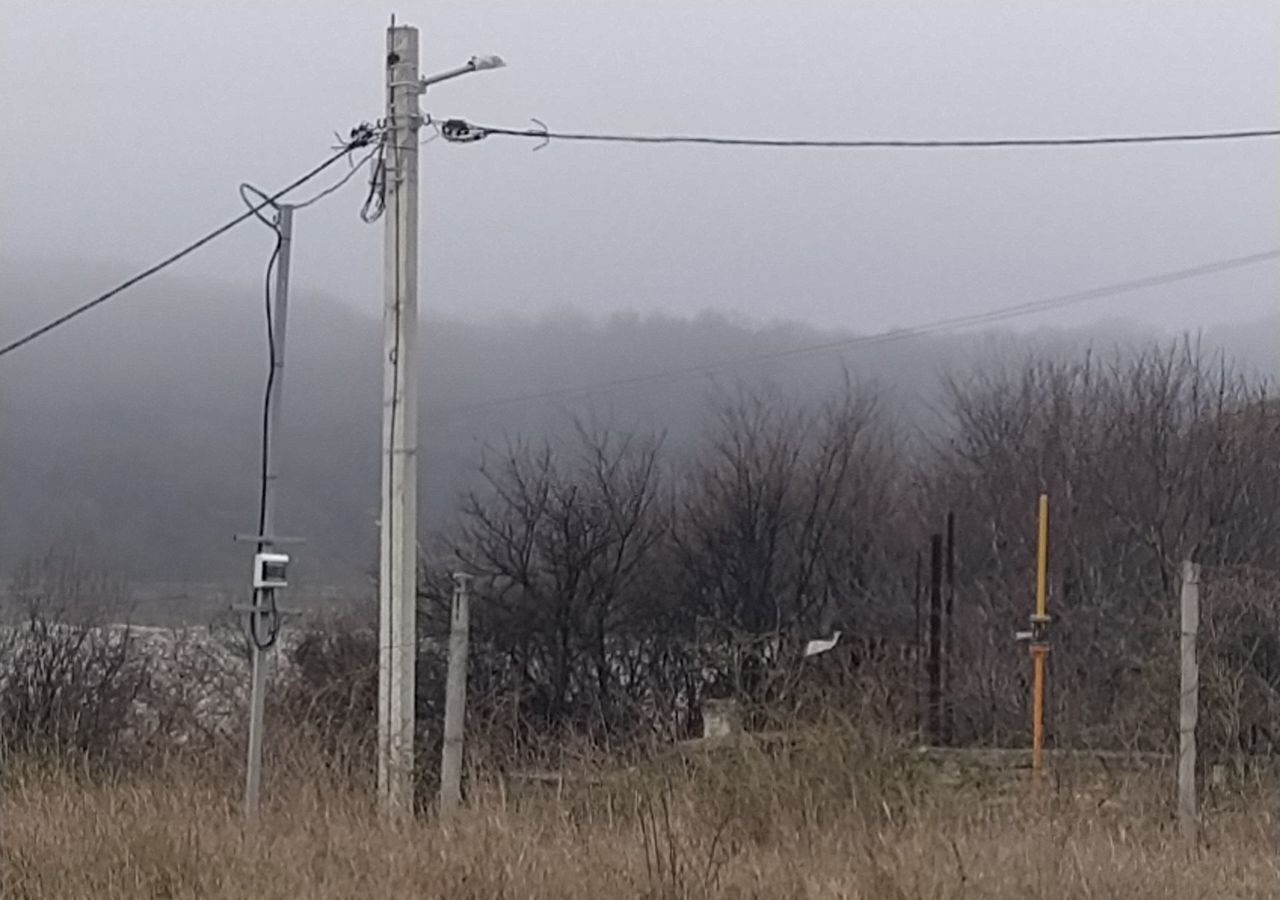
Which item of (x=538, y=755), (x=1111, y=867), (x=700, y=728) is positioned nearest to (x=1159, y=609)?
(x=700, y=728)

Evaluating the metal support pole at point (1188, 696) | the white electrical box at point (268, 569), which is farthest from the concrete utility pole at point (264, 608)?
the metal support pole at point (1188, 696)

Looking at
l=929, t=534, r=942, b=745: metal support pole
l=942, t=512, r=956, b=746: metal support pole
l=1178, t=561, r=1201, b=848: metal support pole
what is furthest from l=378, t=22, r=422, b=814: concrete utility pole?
l=942, t=512, r=956, b=746: metal support pole

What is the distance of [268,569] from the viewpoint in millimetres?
9125

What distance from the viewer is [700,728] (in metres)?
13.2

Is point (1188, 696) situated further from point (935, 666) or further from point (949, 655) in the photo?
point (949, 655)

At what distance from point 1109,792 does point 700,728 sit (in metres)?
4.24

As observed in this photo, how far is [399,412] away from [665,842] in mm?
4026

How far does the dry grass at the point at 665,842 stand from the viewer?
6.77 meters

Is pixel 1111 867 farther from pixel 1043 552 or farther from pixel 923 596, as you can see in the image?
pixel 923 596

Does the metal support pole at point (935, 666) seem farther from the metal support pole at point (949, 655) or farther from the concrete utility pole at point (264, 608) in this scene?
the concrete utility pole at point (264, 608)

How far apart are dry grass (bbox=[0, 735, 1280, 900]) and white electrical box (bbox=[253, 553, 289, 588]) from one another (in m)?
1.08

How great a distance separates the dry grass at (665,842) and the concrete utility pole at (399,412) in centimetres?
82

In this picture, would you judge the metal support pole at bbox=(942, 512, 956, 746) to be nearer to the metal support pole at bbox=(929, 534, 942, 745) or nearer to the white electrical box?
the metal support pole at bbox=(929, 534, 942, 745)

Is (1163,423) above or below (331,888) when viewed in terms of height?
above
